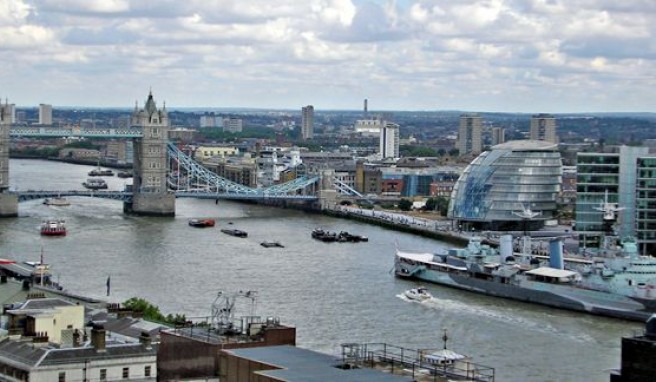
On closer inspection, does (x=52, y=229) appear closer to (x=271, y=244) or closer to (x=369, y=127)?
(x=271, y=244)

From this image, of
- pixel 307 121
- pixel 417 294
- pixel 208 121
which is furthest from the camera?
pixel 208 121

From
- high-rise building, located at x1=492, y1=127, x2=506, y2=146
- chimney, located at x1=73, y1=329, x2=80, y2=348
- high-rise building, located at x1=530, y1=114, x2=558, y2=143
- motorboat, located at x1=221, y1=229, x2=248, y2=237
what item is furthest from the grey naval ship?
high-rise building, located at x1=492, y1=127, x2=506, y2=146

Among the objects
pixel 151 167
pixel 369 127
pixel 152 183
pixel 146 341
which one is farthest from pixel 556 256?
pixel 369 127

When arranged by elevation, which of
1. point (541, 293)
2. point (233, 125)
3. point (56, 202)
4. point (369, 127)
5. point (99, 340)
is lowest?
point (541, 293)

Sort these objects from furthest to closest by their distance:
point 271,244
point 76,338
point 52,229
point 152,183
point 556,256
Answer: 1. point 152,183
2. point 52,229
3. point 271,244
4. point 556,256
5. point 76,338

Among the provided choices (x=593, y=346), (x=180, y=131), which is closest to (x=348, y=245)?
(x=593, y=346)

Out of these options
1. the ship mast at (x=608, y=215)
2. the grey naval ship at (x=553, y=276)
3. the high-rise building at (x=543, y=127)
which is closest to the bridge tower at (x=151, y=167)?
the ship mast at (x=608, y=215)

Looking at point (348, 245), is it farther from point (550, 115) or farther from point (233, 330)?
point (550, 115)
